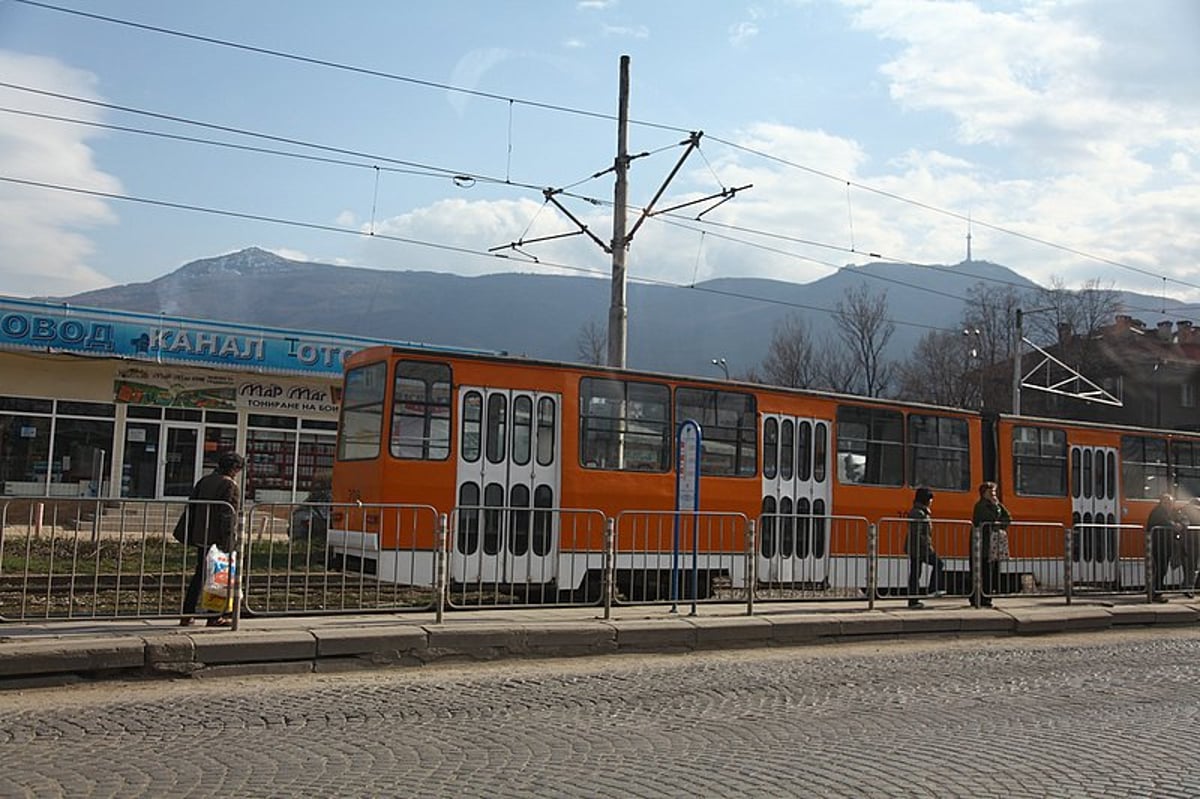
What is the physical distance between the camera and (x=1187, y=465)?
2381 cm

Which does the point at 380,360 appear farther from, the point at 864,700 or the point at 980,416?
the point at 980,416

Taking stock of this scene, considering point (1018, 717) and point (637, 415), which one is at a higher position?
point (637, 415)

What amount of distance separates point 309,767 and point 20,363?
2566 centimetres

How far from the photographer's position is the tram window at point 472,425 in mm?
14203

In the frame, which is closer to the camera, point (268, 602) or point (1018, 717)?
point (1018, 717)

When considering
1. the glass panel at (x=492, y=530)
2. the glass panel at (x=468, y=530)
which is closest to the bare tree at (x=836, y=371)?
the glass panel at (x=492, y=530)

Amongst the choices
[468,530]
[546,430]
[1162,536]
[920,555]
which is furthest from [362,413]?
[1162,536]

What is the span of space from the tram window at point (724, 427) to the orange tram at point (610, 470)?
0.02 m

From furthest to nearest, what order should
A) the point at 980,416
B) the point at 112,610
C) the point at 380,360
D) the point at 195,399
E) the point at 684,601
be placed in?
the point at 195,399 → the point at 980,416 → the point at 380,360 → the point at 684,601 → the point at 112,610

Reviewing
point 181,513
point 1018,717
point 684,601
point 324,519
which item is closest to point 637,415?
point 684,601

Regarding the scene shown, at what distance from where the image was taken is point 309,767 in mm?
6184

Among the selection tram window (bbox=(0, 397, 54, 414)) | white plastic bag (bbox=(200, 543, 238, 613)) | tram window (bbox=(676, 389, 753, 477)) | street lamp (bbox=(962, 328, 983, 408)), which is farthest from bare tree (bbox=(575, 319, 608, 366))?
white plastic bag (bbox=(200, 543, 238, 613))

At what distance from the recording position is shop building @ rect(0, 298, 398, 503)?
1117 inches

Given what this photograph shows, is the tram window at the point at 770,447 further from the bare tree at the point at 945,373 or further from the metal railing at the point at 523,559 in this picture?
the bare tree at the point at 945,373
